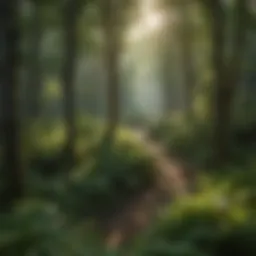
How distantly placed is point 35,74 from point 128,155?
441 inches

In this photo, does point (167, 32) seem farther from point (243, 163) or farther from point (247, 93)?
point (243, 163)

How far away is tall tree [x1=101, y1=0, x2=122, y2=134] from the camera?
19.1 meters

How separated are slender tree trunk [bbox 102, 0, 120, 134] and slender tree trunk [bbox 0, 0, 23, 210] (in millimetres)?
8693

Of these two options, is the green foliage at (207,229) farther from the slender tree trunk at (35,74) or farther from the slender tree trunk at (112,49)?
the slender tree trunk at (35,74)

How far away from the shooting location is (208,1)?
46.8ft

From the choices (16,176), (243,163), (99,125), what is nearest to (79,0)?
(243,163)

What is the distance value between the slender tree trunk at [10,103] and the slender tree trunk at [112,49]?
8.69m

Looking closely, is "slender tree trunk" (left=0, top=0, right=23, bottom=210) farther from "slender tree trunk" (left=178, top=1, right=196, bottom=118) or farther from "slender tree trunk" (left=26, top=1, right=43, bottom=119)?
"slender tree trunk" (left=178, top=1, right=196, bottom=118)

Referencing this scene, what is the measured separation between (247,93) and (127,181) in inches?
393

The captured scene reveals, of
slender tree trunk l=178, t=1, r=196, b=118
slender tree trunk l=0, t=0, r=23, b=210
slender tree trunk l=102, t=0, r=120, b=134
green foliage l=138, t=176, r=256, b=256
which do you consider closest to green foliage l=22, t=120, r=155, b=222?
slender tree trunk l=0, t=0, r=23, b=210

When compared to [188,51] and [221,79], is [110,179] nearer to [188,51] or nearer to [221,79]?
[221,79]

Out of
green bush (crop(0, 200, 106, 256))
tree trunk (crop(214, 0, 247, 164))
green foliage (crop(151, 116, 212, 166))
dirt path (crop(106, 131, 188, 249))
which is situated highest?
green foliage (crop(151, 116, 212, 166))

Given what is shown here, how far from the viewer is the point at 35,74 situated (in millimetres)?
26594

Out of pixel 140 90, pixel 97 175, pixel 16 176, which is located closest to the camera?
pixel 16 176
